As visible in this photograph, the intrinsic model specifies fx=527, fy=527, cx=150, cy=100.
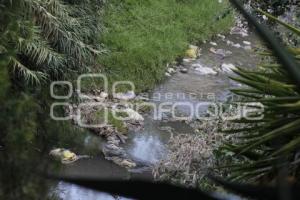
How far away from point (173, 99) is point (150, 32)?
4.90 ft

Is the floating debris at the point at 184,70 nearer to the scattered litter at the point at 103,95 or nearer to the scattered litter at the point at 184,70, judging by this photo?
the scattered litter at the point at 184,70

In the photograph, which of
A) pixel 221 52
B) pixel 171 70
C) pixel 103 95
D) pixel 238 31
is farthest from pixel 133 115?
pixel 238 31

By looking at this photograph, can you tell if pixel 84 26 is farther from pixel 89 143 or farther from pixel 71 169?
pixel 89 143

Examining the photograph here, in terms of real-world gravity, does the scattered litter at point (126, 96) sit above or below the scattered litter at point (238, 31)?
below

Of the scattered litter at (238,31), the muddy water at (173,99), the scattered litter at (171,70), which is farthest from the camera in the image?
the scattered litter at (238,31)

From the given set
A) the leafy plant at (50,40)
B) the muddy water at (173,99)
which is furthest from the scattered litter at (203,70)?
the leafy plant at (50,40)

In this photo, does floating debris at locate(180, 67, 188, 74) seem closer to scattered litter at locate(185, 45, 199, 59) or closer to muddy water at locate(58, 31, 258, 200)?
muddy water at locate(58, 31, 258, 200)

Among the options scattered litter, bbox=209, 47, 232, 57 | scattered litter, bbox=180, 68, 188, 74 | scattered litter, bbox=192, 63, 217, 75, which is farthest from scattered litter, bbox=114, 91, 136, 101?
scattered litter, bbox=209, 47, 232, 57

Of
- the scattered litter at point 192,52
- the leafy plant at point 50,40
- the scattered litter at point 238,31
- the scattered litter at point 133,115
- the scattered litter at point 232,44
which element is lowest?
the scattered litter at point 133,115

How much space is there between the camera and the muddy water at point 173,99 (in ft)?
15.5

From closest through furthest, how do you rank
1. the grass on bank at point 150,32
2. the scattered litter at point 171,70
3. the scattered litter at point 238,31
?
1. the grass on bank at point 150,32
2. the scattered litter at point 171,70
3. the scattered litter at point 238,31

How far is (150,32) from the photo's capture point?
757 cm

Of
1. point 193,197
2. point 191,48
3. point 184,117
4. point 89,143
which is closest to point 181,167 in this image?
point 89,143

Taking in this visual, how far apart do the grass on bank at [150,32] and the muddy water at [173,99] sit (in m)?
0.25
